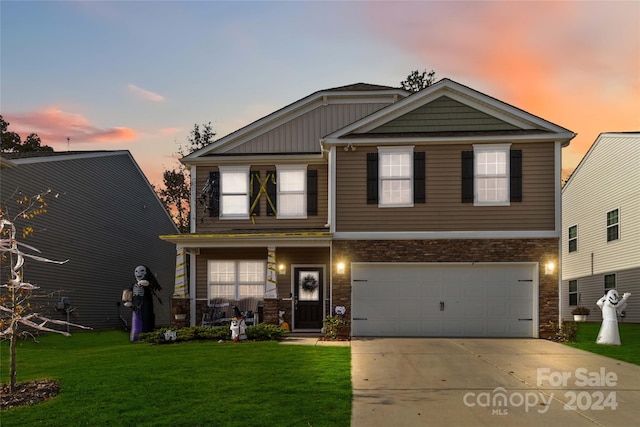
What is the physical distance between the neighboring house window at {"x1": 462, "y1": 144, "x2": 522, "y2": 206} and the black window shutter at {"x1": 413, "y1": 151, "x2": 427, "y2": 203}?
1152mm

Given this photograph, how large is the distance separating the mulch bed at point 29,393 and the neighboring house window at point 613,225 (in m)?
23.5

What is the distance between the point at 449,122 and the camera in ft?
58.9

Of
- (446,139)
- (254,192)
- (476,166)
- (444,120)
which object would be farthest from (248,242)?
(476,166)

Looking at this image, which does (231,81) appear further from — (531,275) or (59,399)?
(59,399)

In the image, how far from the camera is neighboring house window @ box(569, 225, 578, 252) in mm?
31672

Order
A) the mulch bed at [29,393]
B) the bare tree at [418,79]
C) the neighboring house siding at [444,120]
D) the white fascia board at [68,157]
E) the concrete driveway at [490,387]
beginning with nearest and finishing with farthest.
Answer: the concrete driveway at [490,387] < the mulch bed at [29,393] < the neighboring house siding at [444,120] < the white fascia board at [68,157] < the bare tree at [418,79]

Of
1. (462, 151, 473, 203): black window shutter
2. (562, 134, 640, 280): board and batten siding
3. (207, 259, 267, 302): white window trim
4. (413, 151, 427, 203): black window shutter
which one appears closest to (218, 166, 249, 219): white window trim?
(207, 259, 267, 302): white window trim

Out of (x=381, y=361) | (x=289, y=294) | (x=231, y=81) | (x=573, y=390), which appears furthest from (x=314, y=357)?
(x=231, y=81)

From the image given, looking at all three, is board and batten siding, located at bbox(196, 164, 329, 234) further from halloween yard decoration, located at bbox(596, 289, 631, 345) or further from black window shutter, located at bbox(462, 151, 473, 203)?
halloween yard decoration, located at bbox(596, 289, 631, 345)

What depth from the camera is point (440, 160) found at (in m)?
17.8

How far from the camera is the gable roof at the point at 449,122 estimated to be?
1758cm

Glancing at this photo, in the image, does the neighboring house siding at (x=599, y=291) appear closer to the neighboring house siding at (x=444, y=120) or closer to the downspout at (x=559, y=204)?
the downspout at (x=559, y=204)

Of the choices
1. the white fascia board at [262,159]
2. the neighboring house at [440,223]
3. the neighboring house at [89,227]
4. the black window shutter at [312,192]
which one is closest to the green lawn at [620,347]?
the neighboring house at [440,223]

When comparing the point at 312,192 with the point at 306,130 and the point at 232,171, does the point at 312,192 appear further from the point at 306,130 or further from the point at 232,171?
the point at 232,171
